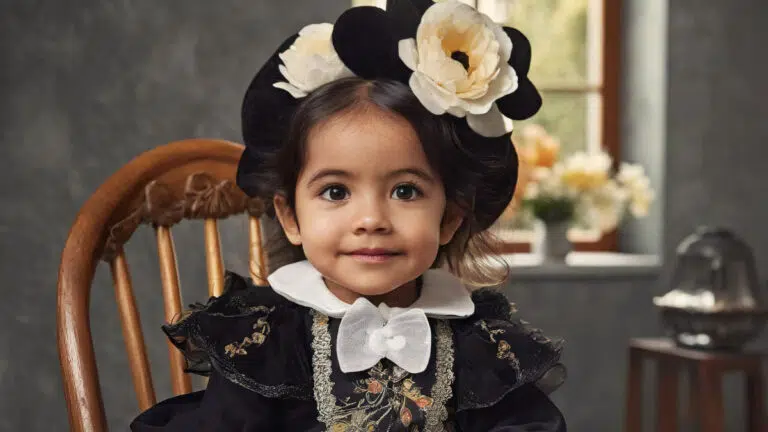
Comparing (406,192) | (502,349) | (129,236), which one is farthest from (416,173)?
(129,236)

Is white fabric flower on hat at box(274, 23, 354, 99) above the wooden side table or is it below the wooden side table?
above

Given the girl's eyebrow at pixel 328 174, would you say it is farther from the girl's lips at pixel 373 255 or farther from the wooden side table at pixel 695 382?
the wooden side table at pixel 695 382

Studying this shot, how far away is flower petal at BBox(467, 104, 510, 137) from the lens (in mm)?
1057

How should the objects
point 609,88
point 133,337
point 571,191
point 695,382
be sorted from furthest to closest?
1. point 609,88
2. point 571,191
3. point 695,382
4. point 133,337

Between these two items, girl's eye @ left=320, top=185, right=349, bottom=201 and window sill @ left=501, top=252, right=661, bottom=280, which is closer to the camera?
girl's eye @ left=320, top=185, right=349, bottom=201

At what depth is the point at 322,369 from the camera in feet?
3.56

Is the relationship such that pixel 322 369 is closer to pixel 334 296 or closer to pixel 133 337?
pixel 334 296

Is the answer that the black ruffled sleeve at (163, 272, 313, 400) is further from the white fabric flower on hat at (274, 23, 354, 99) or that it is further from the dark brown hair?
the white fabric flower on hat at (274, 23, 354, 99)

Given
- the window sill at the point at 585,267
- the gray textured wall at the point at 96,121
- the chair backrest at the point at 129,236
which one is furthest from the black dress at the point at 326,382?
the window sill at the point at 585,267

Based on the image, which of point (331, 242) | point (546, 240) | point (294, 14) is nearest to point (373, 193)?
point (331, 242)

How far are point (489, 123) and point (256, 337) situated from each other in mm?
357

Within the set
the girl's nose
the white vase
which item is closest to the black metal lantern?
the white vase

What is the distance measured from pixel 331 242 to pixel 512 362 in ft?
0.83

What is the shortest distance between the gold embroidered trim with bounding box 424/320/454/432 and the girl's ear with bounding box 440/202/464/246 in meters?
0.12
